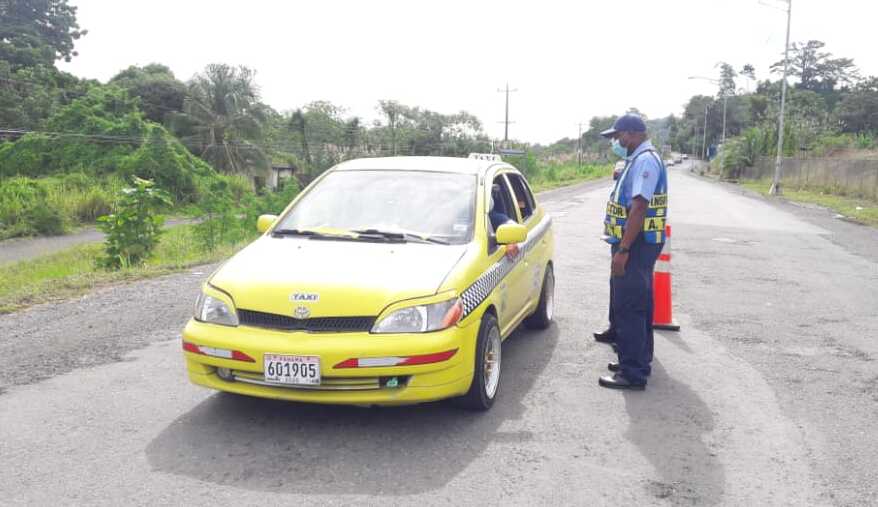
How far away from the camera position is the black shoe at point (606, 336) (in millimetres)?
6637

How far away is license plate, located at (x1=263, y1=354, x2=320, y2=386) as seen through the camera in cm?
407

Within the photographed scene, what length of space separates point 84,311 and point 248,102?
51307 mm

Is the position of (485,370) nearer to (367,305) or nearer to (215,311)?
(367,305)

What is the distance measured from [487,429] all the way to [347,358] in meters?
1.02

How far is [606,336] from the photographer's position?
21.9ft

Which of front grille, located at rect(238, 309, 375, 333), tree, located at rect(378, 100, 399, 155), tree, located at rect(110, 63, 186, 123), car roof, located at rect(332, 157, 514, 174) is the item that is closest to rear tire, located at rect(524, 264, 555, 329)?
car roof, located at rect(332, 157, 514, 174)

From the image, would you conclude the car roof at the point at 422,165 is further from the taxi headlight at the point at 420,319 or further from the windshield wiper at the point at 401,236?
the taxi headlight at the point at 420,319

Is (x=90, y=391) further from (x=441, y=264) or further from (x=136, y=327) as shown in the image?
(x=441, y=264)

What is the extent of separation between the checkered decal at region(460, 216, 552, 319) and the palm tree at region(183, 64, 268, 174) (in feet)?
168

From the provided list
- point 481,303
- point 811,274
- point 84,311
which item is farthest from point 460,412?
point 811,274

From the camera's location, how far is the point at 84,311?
759cm

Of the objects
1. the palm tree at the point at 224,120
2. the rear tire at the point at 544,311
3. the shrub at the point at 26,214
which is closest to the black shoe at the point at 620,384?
the rear tire at the point at 544,311

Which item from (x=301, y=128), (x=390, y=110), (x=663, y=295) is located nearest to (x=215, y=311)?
(x=663, y=295)

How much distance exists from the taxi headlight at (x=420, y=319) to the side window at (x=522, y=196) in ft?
7.99
